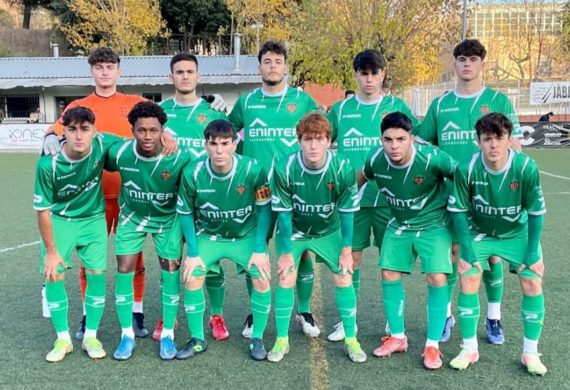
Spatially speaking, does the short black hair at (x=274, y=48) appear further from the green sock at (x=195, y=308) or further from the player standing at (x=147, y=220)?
the green sock at (x=195, y=308)

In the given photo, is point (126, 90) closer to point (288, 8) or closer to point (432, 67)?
point (288, 8)

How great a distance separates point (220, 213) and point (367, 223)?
1105mm

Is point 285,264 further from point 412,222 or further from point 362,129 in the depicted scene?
point 362,129

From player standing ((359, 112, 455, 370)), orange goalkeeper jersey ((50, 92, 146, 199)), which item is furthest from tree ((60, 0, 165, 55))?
player standing ((359, 112, 455, 370))

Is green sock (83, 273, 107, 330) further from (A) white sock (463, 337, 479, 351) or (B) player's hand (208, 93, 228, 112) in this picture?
(A) white sock (463, 337, 479, 351)

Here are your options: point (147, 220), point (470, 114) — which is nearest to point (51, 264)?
point (147, 220)

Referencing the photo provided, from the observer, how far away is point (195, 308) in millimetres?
3859

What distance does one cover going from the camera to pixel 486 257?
365 cm

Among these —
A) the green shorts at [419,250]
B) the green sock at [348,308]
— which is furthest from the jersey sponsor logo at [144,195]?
the green shorts at [419,250]

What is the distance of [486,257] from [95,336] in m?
2.64

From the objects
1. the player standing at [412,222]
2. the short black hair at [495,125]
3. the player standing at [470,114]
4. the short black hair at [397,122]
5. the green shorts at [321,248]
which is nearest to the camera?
the short black hair at [495,125]

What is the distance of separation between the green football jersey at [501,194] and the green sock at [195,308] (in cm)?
171

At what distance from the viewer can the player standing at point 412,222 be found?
366 centimetres

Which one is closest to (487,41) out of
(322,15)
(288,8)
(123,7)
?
(288,8)
